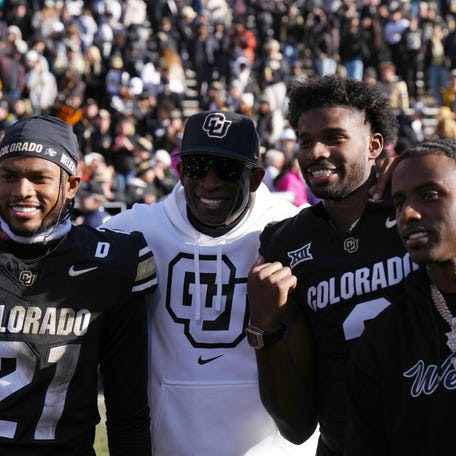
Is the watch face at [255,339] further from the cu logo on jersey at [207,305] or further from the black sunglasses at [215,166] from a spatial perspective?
the black sunglasses at [215,166]

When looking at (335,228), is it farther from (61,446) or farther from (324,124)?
(61,446)

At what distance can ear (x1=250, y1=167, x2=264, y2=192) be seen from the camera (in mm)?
3680

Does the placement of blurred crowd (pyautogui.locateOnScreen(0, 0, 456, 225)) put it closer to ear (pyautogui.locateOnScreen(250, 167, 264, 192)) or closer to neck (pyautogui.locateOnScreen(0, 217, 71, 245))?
ear (pyautogui.locateOnScreen(250, 167, 264, 192))

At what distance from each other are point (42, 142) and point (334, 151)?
3.24 ft

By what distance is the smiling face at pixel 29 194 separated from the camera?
304cm

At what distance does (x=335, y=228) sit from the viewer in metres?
3.27

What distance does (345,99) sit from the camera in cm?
335

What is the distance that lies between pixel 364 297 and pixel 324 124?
636 mm

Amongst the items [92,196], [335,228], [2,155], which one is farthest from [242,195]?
[92,196]

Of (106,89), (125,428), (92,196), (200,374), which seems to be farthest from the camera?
(106,89)

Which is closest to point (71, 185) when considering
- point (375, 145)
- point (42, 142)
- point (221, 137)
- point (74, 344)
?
point (42, 142)

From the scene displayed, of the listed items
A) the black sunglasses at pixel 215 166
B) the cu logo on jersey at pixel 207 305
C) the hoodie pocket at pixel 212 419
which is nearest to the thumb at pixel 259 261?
the cu logo on jersey at pixel 207 305

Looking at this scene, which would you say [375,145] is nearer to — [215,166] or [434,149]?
[215,166]

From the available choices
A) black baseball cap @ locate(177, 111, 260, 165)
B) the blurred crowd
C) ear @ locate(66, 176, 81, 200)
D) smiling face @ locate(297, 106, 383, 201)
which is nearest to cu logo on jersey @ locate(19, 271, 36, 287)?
ear @ locate(66, 176, 81, 200)
